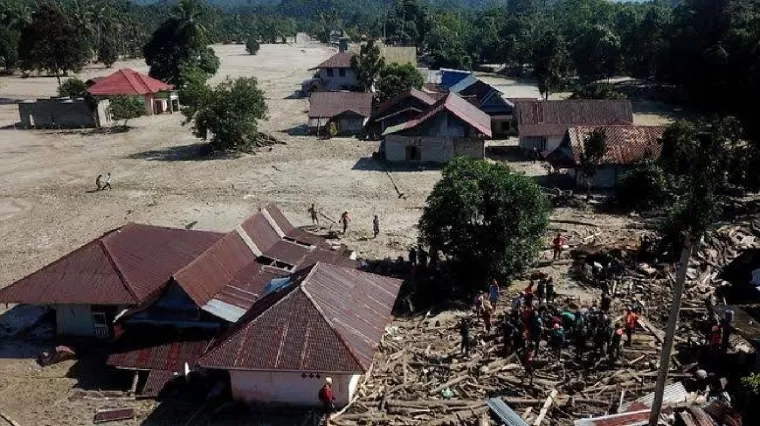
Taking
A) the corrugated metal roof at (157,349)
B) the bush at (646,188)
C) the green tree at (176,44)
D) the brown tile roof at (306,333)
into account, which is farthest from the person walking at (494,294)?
the green tree at (176,44)

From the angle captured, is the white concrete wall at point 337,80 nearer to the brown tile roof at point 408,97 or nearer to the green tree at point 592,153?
the brown tile roof at point 408,97

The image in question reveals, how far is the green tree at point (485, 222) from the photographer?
2328 cm

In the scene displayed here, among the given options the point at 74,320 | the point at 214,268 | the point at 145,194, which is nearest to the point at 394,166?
the point at 145,194

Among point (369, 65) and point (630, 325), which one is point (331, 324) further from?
point (369, 65)

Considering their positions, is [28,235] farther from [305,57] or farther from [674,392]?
[305,57]

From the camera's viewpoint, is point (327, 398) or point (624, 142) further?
point (624, 142)

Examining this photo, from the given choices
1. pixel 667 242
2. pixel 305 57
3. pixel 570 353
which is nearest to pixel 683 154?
pixel 667 242

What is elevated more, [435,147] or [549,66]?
[549,66]

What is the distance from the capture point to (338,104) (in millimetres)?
54906

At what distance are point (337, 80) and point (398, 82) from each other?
15329 mm

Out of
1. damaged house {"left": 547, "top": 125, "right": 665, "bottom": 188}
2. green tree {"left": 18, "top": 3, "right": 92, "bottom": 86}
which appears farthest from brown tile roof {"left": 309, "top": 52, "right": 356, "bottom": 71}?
damaged house {"left": 547, "top": 125, "right": 665, "bottom": 188}

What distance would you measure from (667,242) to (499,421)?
12.7 m

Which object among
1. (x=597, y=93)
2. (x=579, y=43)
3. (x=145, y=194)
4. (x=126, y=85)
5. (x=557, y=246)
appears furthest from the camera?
(x=579, y=43)

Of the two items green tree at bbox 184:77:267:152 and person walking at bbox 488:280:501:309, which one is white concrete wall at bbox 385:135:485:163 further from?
person walking at bbox 488:280:501:309
